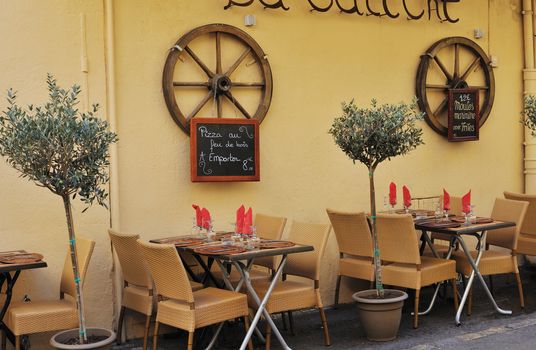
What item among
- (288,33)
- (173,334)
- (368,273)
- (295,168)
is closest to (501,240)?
(368,273)

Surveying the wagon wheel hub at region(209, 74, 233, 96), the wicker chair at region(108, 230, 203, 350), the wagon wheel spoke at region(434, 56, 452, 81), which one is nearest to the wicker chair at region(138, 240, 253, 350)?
the wicker chair at region(108, 230, 203, 350)

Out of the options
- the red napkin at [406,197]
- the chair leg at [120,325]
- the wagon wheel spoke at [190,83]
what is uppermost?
the wagon wheel spoke at [190,83]

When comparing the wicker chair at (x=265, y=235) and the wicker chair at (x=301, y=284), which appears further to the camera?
the wicker chair at (x=265, y=235)

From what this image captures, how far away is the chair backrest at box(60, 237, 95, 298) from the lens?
18.3 ft

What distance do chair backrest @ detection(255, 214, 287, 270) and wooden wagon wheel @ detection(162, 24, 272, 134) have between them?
929mm

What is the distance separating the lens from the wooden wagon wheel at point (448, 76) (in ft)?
27.0

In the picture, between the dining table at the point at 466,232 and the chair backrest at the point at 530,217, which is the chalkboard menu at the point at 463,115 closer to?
the chair backrest at the point at 530,217

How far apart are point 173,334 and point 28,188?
1.73m

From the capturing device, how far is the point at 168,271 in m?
5.37

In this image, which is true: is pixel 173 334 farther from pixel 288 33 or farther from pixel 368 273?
pixel 288 33

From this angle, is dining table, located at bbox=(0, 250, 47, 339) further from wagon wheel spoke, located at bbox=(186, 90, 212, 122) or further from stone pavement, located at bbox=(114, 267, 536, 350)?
wagon wheel spoke, located at bbox=(186, 90, 212, 122)

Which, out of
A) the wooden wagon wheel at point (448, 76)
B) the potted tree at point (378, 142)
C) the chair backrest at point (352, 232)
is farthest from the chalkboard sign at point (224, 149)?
the wooden wagon wheel at point (448, 76)

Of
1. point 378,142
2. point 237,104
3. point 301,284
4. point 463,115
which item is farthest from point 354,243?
point 463,115

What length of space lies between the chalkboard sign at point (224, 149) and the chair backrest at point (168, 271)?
130cm
